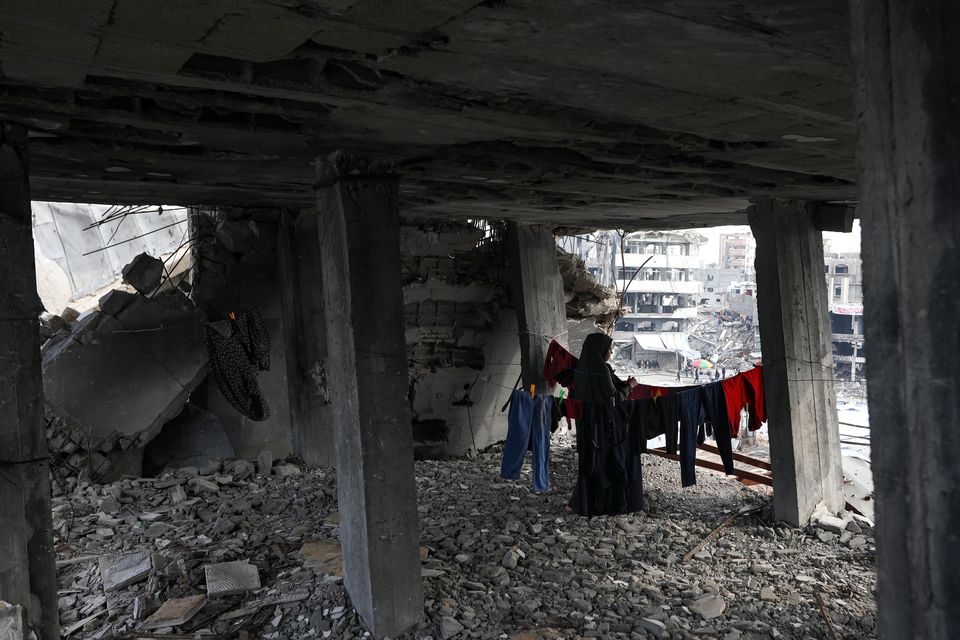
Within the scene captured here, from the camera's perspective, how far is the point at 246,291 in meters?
9.54

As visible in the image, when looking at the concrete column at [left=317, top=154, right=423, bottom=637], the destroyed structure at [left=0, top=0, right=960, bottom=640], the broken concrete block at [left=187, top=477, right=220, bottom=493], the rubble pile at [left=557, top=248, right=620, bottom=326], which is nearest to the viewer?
the destroyed structure at [left=0, top=0, right=960, bottom=640]

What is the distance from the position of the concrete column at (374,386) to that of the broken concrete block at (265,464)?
4.23 m

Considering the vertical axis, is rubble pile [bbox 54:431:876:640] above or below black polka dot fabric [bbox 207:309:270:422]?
below

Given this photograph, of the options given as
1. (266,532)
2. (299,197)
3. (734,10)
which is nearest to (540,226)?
(299,197)

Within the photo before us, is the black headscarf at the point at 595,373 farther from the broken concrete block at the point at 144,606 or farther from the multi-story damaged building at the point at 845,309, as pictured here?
the multi-story damaged building at the point at 845,309

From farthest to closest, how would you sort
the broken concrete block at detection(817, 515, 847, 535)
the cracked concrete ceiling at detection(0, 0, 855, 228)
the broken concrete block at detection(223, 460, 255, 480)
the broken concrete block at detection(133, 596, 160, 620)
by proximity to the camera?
the broken concrete block at detection(223, 460, 255, 480) < the broken concrete block at detection(817, 515, 847, 535) < the broken concrete block at detection(133, 596, 160, 620) < the cracked concrete ceiling at detection(0, 0, 855, 228)

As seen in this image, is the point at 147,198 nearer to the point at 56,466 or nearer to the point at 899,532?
the point at 56,466

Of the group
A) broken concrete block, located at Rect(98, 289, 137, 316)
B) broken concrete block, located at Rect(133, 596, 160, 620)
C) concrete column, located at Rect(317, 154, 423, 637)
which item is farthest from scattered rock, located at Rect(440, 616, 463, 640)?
broken concrete block, located at Rect(98, 289, 137, 316)

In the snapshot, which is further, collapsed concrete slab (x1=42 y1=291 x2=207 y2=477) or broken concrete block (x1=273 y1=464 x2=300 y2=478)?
broken concrete block (x1=273 y1=464 x2=300 y2=478)

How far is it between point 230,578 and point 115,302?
470cm

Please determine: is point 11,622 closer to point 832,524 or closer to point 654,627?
point 654,627

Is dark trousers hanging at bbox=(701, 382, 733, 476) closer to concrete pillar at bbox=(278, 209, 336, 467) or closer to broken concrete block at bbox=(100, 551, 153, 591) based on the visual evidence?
concrete pillar at bbox=(278, 209, 336, 467)

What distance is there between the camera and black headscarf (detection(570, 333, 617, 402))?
8000 millimetres

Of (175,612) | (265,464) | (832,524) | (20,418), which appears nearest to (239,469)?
(265,464)
